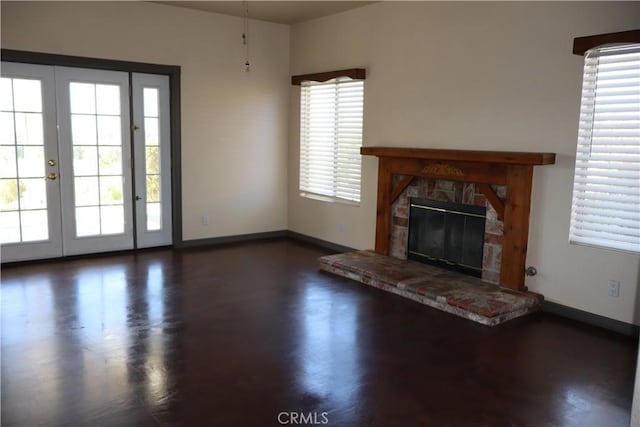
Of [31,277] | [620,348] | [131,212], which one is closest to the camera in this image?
[620,348]

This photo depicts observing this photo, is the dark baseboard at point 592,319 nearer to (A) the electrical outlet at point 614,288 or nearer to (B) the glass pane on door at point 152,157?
(A) the electrical outlet at point 614,288

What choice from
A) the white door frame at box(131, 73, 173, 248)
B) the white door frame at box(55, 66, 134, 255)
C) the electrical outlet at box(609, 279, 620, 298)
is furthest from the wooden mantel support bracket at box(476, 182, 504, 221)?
the white door frame at box(55, 66, 134, 255)

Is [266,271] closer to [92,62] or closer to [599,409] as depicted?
[92,62]

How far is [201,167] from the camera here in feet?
22.3

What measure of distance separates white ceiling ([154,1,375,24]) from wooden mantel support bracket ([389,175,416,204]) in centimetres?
207

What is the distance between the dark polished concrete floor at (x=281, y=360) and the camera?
288cm

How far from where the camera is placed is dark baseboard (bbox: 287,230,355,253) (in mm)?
6695

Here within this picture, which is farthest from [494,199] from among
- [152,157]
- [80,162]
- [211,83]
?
[80,162]

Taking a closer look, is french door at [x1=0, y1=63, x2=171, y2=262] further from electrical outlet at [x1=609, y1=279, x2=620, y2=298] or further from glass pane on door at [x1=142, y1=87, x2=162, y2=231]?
electrical outlet at [x1=609, y1=279, x2=620, y2=298]

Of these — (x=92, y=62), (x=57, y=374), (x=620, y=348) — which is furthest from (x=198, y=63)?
(x=620, y=348)

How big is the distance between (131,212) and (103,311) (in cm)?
231

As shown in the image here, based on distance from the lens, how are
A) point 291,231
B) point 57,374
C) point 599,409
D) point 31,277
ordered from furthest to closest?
point 291,231
point 31,277
point 57,374
point 599,409

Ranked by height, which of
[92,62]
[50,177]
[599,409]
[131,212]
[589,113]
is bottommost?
[599,409]

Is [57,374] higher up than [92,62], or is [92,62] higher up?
[92,62]
